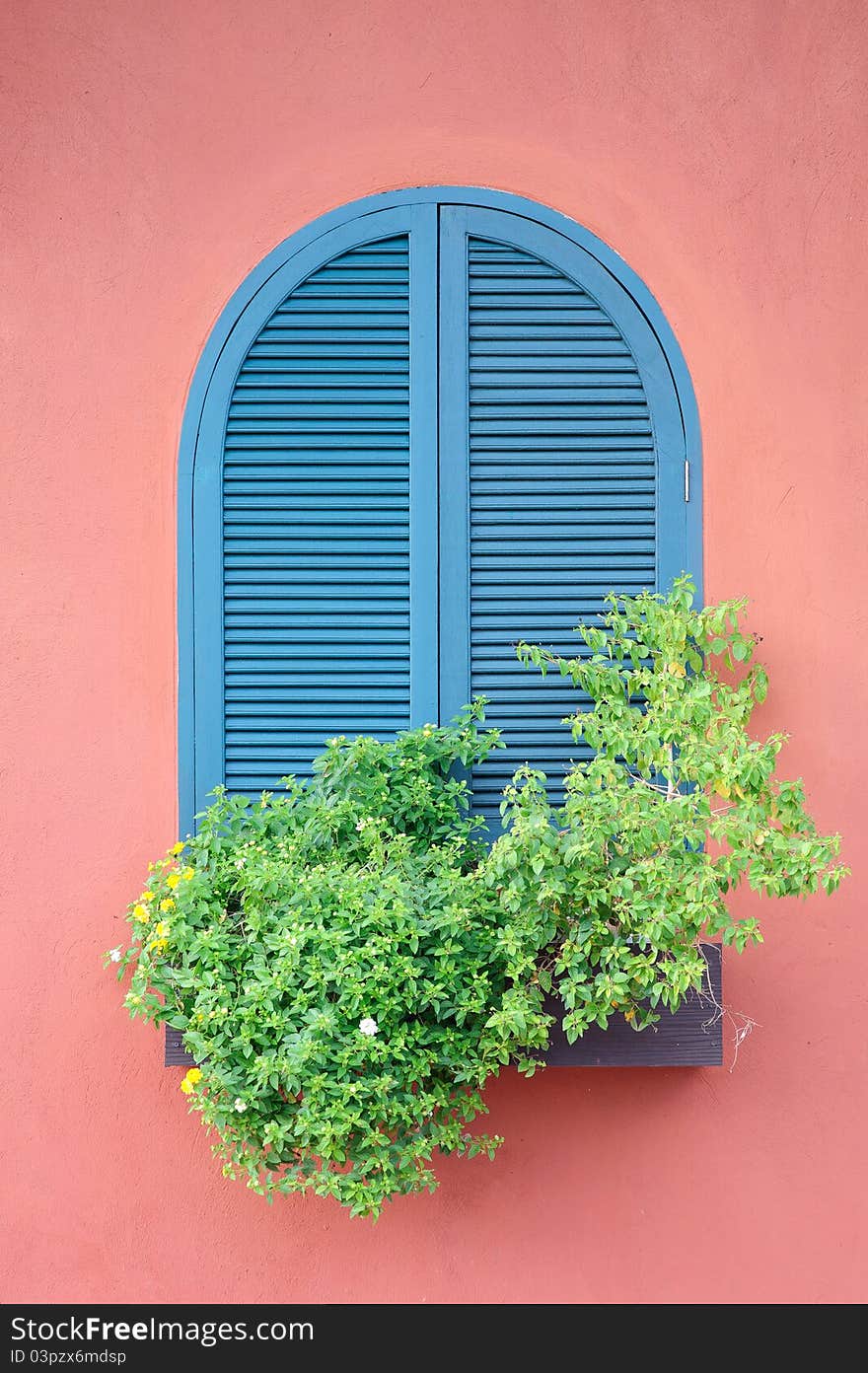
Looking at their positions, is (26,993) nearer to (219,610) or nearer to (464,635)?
(219,610)

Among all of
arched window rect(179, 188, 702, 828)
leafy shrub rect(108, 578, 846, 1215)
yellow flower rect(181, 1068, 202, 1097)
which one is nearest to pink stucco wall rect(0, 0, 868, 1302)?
arched window rect(179, 188, 702, 828)

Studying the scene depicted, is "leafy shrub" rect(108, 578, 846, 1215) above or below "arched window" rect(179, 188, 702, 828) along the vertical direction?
below

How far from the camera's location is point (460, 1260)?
2.43 meters

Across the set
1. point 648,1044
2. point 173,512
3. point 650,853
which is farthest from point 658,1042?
point 173,512

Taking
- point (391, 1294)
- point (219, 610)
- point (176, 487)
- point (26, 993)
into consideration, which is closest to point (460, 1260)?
point (391, 1294)

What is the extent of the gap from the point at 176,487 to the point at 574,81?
1242mm

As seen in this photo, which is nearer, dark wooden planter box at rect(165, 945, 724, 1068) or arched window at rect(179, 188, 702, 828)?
dark wooden planter box at rect(165, 945, 724, 1068)

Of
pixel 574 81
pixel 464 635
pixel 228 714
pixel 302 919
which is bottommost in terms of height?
pixel 302 919

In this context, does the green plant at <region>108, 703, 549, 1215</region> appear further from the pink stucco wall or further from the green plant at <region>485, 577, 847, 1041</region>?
the pink stucco wall

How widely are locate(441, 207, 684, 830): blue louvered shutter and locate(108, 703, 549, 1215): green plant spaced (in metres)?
0.37

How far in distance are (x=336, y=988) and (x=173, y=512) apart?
3.60 ft

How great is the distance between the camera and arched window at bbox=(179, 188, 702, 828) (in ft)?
8.09

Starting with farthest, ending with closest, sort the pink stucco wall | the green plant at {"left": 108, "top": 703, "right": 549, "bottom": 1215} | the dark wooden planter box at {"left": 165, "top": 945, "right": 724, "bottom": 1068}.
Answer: the pink stucco wall < the dark wooden planter box at {"left": 165, "top": 945, "right": 724, "bottom": 1068} < the green plant at {"left": 108, "top": 703, "right": 549, "bottom": 1215}

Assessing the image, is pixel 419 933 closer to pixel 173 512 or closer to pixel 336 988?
pixel 336 988
